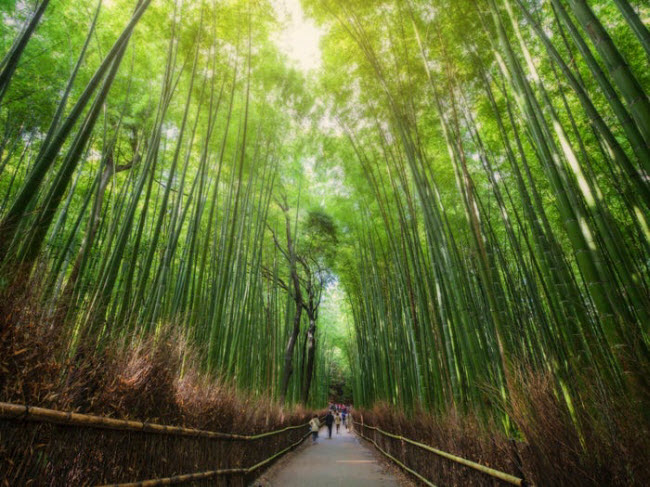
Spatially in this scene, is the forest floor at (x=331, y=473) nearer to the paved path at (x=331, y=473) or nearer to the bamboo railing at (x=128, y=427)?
the paved path at (x=331, y=473)

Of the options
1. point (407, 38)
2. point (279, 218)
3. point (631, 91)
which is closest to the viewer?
point (631, 91)

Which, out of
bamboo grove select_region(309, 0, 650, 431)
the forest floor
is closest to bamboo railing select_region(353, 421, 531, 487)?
the forest floor

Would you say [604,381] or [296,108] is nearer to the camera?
[604,381]

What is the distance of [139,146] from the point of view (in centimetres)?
354

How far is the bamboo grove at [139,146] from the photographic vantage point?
1.64m

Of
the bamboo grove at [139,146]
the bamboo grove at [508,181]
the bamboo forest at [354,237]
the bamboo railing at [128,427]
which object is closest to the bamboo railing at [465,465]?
the bamboo forest at [354,237]

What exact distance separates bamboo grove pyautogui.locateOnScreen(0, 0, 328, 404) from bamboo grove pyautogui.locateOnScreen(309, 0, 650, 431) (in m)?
1.22

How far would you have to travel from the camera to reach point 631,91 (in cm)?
114

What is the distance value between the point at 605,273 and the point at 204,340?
342cm

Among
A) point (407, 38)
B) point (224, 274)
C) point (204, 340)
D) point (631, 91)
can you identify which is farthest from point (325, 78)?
point (631, 91)

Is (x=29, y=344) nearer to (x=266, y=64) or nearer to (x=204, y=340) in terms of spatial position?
(x=204, y=340)

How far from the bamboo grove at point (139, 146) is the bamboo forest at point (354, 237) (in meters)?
0.03

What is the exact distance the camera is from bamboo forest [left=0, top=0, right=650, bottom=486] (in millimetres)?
1211

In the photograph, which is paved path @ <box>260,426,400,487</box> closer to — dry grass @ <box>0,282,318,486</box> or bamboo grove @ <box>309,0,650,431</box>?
bamboo grove @ <box>309,0,650,431</box>
